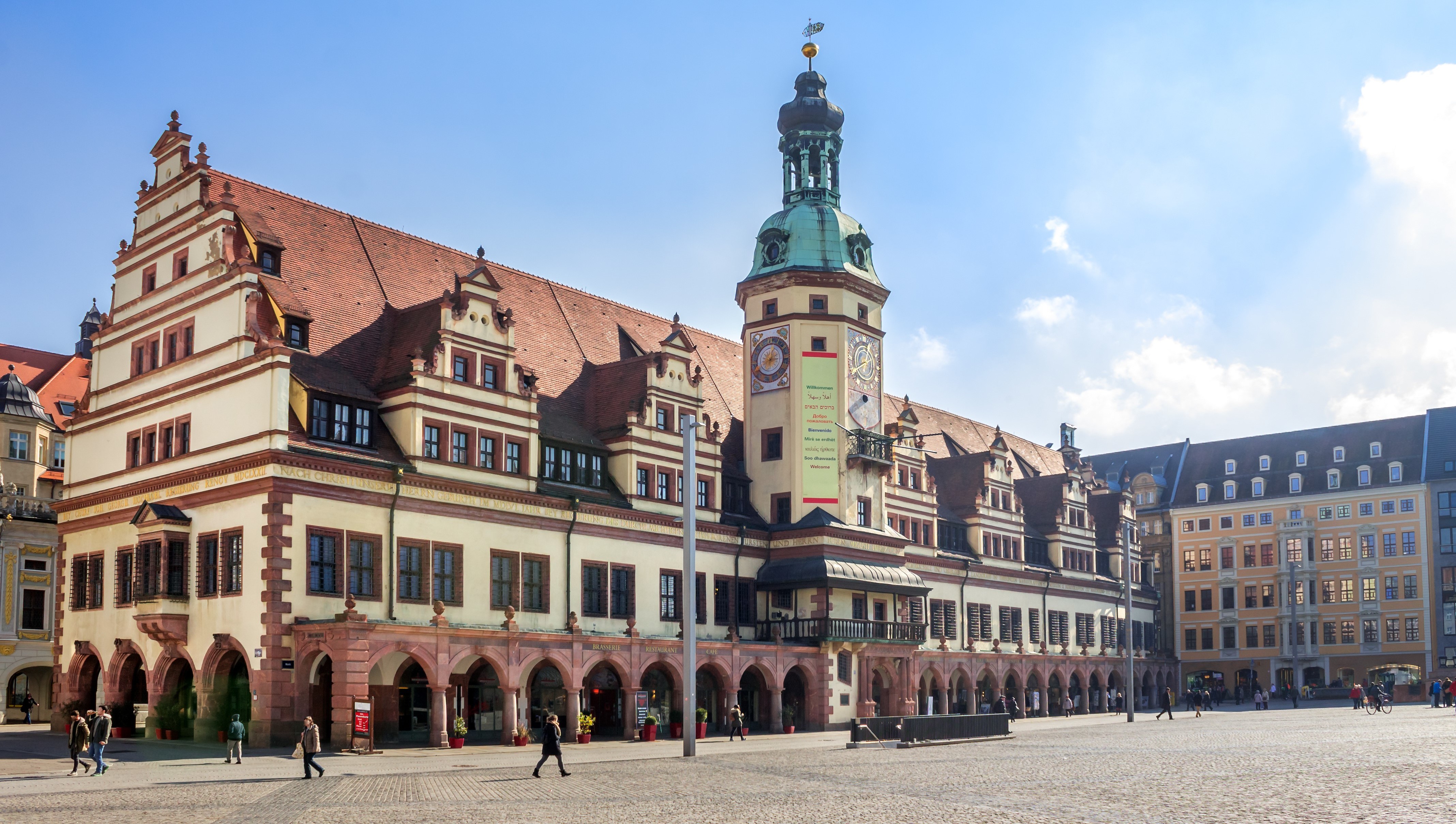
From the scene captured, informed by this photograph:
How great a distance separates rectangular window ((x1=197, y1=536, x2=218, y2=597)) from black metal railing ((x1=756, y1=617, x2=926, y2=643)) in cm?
2671

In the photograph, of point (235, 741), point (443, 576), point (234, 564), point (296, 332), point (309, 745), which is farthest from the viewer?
point (443, 576)

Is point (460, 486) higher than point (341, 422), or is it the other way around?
point (341, 422)

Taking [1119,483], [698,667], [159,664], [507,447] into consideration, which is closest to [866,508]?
[698,667]

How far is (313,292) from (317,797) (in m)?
27.6

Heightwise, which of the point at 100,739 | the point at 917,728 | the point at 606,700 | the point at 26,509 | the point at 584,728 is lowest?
the point at 584,728

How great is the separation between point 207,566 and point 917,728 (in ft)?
83.4

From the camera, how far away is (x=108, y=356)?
57500 mm

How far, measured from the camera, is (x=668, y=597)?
62688mm

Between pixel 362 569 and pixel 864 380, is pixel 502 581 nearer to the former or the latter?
pixel 362 569

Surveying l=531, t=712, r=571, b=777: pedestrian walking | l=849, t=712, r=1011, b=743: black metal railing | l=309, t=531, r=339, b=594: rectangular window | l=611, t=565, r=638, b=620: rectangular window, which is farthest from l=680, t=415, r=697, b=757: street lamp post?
l=611, t=565, r=638, b=620: rectangular window

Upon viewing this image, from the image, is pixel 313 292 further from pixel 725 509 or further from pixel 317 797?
pixel 317 797

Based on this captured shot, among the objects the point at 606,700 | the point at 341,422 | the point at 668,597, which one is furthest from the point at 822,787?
the point at 668,597

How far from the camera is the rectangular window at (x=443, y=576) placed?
52.0m

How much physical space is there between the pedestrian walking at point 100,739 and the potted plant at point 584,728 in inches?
767
